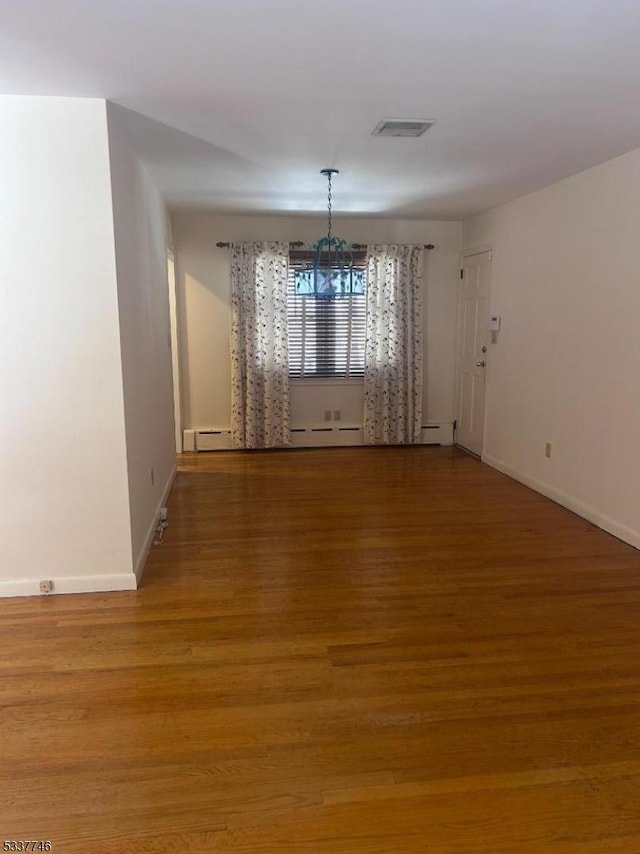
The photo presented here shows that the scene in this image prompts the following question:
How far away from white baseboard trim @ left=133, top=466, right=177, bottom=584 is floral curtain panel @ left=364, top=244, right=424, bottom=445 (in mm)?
2480

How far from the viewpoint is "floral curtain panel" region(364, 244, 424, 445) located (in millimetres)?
6258

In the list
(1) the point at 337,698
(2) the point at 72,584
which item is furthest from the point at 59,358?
(1) the point at 337,698

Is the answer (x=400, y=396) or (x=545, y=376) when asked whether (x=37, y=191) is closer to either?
(x=545, y=376)

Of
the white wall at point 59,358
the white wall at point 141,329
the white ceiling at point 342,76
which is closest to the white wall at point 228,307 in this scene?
the white wall at point 141,329

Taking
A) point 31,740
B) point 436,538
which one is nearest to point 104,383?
point 31,740

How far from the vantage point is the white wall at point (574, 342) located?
3.76 meters

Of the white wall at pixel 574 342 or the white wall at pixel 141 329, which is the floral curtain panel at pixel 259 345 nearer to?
the white wall at pixel 141 329

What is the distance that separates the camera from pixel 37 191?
279 cm

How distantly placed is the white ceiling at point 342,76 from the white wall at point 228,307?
2048 mm

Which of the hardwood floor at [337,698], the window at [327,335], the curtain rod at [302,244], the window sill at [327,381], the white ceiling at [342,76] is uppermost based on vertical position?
the white ceiling at [342,76]

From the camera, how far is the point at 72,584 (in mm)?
3119

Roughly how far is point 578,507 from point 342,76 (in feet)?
10.7

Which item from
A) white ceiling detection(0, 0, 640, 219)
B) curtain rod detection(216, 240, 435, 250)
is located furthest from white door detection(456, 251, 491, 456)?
white ceiling detection(0, 0, 640, 219)

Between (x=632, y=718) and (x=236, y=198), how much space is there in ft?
14.9
